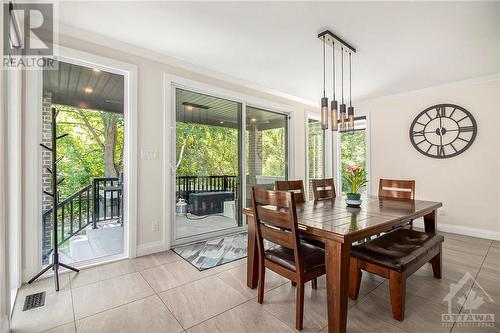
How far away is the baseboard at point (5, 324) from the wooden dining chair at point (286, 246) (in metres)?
1.64

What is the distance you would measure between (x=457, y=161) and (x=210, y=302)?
14.4ft

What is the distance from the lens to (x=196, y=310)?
183 centimetres

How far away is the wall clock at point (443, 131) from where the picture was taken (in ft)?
12.4

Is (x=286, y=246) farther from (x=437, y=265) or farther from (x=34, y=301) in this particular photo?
(x=34, y=301)

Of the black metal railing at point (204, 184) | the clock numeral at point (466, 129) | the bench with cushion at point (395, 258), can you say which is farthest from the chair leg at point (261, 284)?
the clock numeral at point (466, 129)

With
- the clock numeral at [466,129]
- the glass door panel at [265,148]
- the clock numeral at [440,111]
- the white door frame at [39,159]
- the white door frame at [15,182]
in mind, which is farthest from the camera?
the glass door panel at [265,148]

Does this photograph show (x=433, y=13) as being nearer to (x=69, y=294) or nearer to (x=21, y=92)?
(x=21, y=92)

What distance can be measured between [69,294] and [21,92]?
1909mm

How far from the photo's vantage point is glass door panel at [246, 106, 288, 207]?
13.7 feet

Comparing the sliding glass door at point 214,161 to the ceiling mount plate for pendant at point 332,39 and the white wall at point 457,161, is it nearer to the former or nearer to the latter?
the ceiling mount plate for pendant at point 332,39

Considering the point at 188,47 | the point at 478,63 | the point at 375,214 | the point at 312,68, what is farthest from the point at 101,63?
the point at 478,63

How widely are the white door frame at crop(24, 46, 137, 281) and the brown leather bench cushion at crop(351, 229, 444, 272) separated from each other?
2.47 meters

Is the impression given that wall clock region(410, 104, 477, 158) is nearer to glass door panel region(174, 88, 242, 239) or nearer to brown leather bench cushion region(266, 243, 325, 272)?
glass door panel region(174, 88, 242, 239)

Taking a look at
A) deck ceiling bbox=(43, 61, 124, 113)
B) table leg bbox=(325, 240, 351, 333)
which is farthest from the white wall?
deck ceiling bbox=(43, 61, 124, 113)
